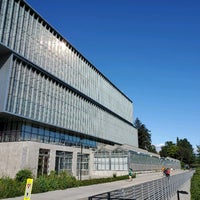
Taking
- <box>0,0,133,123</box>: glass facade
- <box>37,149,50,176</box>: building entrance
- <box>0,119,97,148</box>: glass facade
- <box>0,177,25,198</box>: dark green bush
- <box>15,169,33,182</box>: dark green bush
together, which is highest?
<box>0,0,133,123</box>: glass facade

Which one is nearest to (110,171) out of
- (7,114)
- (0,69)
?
(7,114)

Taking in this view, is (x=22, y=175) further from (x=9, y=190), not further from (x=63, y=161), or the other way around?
(x=63, y=161)

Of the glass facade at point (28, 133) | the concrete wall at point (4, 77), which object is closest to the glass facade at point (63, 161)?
the glass facade at point (28, 133)

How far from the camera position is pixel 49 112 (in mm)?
36031

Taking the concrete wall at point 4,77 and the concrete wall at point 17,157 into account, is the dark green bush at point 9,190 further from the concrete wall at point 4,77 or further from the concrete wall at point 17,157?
the concrete wall at point 4,77

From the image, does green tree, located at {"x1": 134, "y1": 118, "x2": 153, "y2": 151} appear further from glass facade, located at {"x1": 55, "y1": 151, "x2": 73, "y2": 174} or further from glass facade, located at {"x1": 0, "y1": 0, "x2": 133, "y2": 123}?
glass facade, located at {"x1": 55, "y1": 151, "x2": 73, "y2": 174}

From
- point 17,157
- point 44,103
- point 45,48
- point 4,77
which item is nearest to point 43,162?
point 17,157

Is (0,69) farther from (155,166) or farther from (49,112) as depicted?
(155,166)

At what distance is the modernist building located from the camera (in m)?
28.5

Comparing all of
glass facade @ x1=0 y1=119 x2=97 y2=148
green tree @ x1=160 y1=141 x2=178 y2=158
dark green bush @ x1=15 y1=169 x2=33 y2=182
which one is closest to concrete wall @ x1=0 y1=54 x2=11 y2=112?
glass facade @ x1=0 y1=119 x2=97 y2=148

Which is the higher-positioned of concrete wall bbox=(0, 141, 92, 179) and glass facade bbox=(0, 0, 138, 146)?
glass facade bbox=(0, 0, 138, 146)

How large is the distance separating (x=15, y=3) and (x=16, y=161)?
22.2 meters

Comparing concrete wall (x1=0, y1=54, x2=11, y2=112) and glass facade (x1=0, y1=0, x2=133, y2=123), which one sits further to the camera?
glass facade (x1=0, y1=0, x2=133, y2=123)

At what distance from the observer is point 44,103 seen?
115 ft
